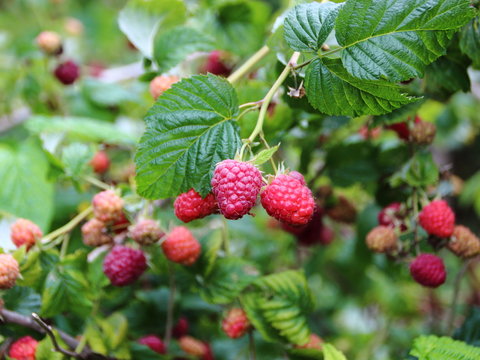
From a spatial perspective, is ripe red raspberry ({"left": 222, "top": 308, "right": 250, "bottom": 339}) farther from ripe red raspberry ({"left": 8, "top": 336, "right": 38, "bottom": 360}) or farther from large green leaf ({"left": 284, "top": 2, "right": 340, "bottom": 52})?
large green leaf ({"left": 284, "top": 2, "right": 340, "bottom": 52})

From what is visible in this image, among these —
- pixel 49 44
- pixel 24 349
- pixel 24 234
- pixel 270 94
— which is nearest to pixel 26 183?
pixel 24 234

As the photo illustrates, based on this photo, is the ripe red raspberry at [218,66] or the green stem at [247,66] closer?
the green stem at [247,66]

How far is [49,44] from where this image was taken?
1.59 m

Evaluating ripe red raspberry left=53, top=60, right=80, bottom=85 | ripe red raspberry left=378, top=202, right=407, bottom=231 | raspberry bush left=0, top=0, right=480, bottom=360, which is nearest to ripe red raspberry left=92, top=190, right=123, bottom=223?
raspberry bush left=0, top=0, right=480, bottom=360

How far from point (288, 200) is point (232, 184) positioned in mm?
83

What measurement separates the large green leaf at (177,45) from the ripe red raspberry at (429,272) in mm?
594

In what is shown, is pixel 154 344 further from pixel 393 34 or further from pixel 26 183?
pixel 393 34

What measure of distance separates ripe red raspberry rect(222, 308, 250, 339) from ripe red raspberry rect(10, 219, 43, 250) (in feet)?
1.28

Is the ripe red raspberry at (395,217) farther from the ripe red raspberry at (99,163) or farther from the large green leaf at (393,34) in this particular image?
the ripe red raspberry at (99,163)

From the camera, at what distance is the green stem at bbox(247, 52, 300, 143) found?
72cm

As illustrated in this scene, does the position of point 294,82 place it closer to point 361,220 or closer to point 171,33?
point 171,33

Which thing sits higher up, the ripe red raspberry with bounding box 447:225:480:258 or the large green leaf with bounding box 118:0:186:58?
the large green leaf with bounding box 118:0:186:58

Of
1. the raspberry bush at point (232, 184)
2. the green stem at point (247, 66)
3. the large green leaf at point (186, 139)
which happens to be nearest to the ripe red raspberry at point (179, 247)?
the raspberry bush at point (232, 184)

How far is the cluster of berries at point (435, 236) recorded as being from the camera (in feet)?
3.00
